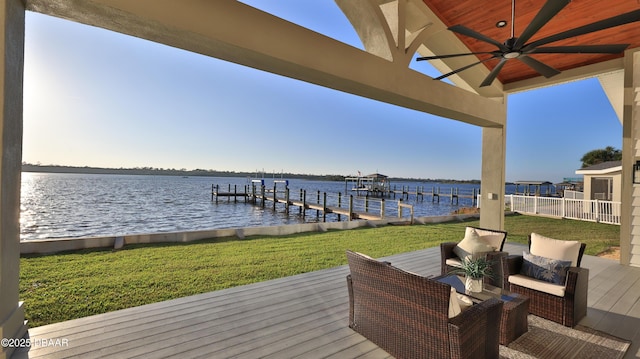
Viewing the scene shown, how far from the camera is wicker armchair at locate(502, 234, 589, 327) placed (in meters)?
2.60

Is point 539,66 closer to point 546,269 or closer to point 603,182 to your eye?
point 546,269

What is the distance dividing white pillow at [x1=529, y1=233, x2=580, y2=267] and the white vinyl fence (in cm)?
980

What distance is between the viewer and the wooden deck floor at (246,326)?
209cm

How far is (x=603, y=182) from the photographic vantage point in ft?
37.3

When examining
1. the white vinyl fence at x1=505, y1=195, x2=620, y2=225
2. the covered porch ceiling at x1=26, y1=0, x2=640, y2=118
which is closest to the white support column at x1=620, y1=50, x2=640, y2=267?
the covered porch ceiling at x1=26, y1=0, x2=640, y2=118

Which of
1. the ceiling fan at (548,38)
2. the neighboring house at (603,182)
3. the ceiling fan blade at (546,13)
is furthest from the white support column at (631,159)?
the neighboring house at (603,182)

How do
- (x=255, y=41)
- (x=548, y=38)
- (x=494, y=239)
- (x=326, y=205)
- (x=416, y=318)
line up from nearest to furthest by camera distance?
(x=416, y=318)
(x=548, y=38)
(x=255, y=41)
(x=494, y=239)
(x=326, y=205)

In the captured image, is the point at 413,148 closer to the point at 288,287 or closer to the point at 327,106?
the point at 327,106

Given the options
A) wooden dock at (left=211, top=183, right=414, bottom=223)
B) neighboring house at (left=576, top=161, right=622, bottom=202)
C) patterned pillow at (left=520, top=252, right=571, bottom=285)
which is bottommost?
wooden dock at (left=211, top=183, right=414, bottom=223)

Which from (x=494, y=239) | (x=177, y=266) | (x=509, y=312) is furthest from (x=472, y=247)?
(x=177, y=266)

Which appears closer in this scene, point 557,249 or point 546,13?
point 546,13

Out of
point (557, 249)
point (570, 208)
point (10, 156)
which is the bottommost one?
point (570, 208)

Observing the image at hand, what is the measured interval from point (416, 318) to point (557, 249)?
237cm

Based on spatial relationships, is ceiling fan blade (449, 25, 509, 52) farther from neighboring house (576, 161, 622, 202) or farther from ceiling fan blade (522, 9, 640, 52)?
neighboring house (576, 161, 622, 202)
